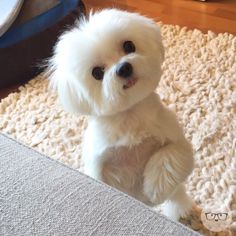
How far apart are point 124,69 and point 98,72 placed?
75 millimetres

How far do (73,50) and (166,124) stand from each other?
0.99 ft

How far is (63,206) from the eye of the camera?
66cm

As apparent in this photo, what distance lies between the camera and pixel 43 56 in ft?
6.82

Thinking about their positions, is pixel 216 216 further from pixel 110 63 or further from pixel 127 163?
pixel 110 63

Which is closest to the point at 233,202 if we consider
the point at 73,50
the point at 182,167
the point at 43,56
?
the point at 182,167

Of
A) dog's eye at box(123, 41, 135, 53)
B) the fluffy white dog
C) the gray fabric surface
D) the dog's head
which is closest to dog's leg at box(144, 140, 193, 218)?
the fluffy white dog

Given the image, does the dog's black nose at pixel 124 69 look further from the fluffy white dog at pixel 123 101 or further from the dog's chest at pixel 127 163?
the dog's chest at pixel 127 163

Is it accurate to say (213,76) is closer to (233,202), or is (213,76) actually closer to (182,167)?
(233,202)

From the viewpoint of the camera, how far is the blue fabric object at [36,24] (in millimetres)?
1939

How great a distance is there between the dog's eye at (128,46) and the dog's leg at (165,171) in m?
0.26

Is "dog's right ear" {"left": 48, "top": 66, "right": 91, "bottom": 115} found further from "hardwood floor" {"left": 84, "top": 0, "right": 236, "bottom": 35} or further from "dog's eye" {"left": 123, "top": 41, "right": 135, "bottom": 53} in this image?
"hardwood floor" {"left": 84, "top": 0, "right": 236, "bottom": 35}

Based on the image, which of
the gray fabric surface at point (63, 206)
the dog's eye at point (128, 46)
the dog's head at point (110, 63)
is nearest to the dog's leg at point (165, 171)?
the dog's head at point (110, 63)

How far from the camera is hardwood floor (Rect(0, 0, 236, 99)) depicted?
7.30 feet

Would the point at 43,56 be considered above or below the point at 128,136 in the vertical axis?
below
